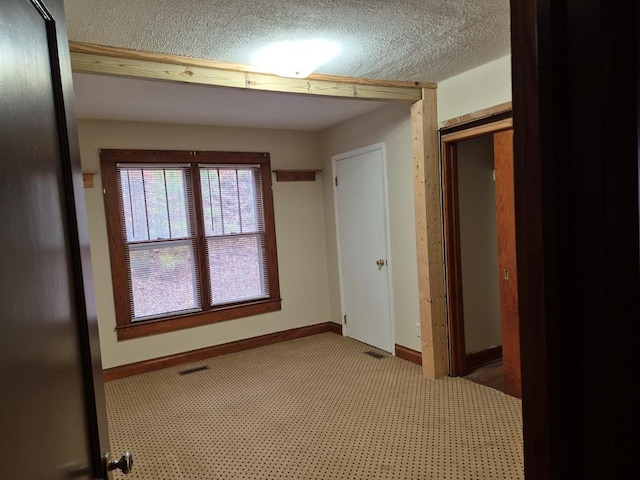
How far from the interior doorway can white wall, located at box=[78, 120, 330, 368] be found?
1.90 meters

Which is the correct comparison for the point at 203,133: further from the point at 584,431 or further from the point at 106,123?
the point at 584,431

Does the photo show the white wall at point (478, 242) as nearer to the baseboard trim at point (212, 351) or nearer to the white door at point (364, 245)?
the white door at point (364, 245)

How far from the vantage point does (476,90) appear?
3.09m

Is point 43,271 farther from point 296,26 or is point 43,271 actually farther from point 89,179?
point 89,179

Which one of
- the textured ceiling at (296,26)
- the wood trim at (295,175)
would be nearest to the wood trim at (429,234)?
the textured ceiling at (296,26)

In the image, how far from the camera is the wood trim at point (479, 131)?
2.93 metres

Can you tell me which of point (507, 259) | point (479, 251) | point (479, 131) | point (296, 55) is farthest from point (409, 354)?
point (296, 55)

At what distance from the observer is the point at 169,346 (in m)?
4.26

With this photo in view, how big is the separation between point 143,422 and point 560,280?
3266 mm

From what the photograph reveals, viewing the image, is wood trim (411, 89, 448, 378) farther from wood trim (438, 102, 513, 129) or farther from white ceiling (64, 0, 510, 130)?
white ceiling (64, 0, 510, 130)

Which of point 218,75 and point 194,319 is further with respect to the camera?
point 194,319

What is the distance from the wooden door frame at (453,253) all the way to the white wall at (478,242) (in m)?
0.21

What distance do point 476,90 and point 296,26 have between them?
1587 mm

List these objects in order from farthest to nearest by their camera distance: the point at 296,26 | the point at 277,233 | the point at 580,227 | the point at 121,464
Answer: the point at 277,233
the point at 296,26
the point at 121,464
the point at 580,227
